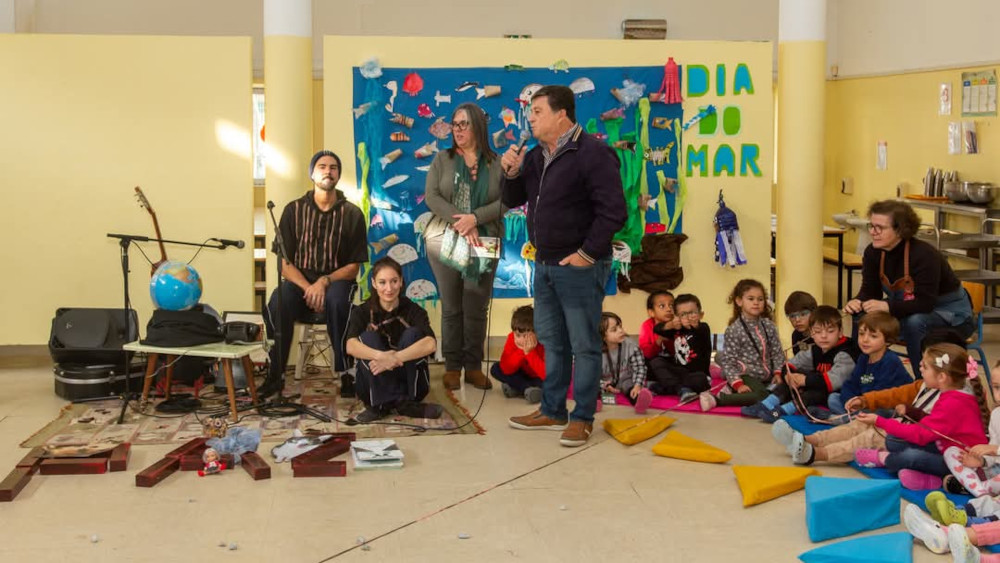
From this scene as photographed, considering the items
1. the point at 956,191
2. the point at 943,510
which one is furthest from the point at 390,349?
the point at 956,191

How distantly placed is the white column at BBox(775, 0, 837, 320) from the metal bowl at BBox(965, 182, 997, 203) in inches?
84.0

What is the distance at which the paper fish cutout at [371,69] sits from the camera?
7457 mm

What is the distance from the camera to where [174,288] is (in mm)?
6242

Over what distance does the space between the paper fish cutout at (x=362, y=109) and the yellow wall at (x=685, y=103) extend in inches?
1.7

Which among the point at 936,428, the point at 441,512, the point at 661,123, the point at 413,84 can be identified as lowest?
the point at 441,512

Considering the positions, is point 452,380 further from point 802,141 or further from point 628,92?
point 802,141

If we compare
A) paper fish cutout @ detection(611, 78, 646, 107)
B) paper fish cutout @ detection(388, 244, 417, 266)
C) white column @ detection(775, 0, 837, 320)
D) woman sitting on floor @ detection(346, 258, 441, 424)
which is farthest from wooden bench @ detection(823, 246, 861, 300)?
woman sitting on floor @ detection(346, 258, 441, 424)

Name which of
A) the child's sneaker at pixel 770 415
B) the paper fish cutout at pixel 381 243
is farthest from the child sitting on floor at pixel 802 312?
the paper fish cutout at pixel 381 243

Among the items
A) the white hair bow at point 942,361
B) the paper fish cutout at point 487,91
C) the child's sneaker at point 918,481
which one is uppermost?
the paper fish cutout at point 487,91

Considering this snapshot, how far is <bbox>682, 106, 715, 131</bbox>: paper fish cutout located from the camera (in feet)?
25.2

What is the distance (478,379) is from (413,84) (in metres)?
1.90

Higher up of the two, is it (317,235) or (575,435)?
(317,235)

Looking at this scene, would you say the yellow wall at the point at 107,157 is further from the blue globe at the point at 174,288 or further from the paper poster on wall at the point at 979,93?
the paper poster on wall at the point at 979,93

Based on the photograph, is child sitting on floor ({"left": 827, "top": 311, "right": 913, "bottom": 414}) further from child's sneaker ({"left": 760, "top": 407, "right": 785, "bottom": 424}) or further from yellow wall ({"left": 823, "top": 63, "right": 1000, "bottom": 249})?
yellow wall ({"left": 823, "top": 63, "right": 1000, "bottom": 249})
